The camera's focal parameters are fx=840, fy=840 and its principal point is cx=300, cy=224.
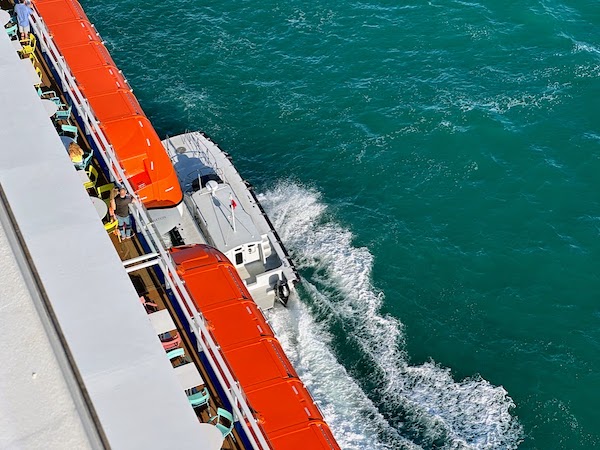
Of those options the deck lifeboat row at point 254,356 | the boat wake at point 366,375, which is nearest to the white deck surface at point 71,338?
the deck lifeboat row at point 254,356

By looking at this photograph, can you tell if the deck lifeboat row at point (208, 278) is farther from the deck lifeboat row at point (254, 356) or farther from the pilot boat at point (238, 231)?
the pilot boat at point (238, 231)

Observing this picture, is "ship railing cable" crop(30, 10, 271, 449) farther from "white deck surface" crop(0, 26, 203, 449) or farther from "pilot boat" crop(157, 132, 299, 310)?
"pilot boat" crop(157, 132, 299, 310)

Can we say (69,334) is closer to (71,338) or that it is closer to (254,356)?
(71,338)

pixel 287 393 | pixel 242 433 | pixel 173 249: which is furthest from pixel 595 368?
pixel 242 433

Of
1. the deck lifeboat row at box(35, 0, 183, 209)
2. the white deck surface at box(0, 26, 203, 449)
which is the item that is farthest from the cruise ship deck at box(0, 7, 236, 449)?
the deck lifeboat row at box(35, 0, 183, 209)

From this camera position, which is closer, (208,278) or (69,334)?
(69,334)

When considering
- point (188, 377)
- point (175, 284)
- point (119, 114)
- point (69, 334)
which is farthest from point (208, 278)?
point (69, 334)

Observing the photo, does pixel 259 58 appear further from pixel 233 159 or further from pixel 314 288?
pixel 314 288
